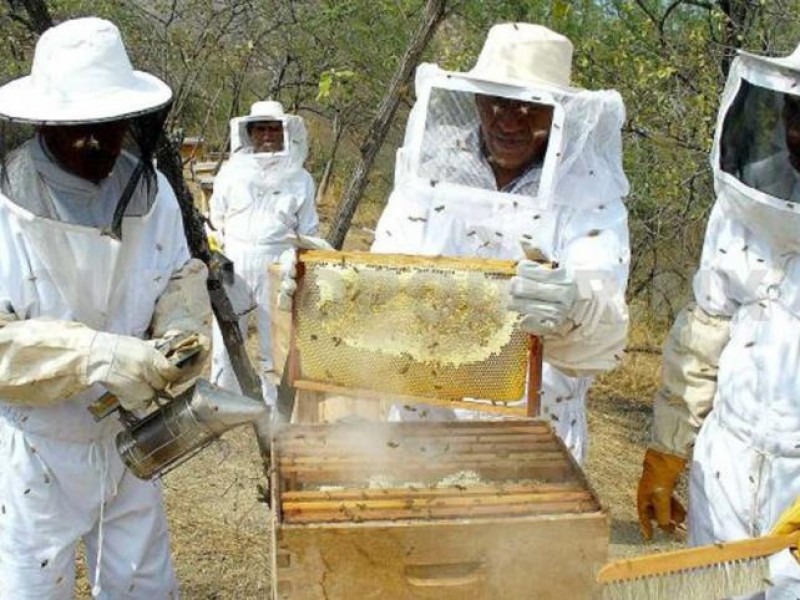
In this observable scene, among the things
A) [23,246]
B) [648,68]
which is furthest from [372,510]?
[648,68]

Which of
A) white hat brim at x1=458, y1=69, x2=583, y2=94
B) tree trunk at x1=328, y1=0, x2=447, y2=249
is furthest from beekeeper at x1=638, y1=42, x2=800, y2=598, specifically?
tree trunk at x1=328, y1=0, x2=447, y2=249

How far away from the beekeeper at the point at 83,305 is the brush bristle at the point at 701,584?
1.26 metres

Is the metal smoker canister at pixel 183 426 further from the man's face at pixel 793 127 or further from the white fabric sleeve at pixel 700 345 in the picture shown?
the man's face at pixel 793 127

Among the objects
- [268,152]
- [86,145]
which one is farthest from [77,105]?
[268,152]

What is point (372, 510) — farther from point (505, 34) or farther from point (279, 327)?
point (505, 34)

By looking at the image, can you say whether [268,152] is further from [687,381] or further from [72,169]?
[687,381]

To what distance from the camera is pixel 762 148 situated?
2430 mm

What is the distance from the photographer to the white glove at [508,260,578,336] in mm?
2281

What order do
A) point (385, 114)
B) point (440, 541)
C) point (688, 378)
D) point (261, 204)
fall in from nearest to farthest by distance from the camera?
point (440, 541) < point (688, 378) < point (385, 114) < point (261, 204)

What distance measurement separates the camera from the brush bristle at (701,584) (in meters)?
1.71

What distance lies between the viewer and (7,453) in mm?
2525

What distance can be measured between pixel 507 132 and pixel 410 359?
0.72 meters

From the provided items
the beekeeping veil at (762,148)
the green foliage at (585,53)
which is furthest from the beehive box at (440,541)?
the green foliage at (585,53)

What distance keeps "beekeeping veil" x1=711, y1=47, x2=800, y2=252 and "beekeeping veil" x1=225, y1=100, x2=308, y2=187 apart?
5.33 metres
